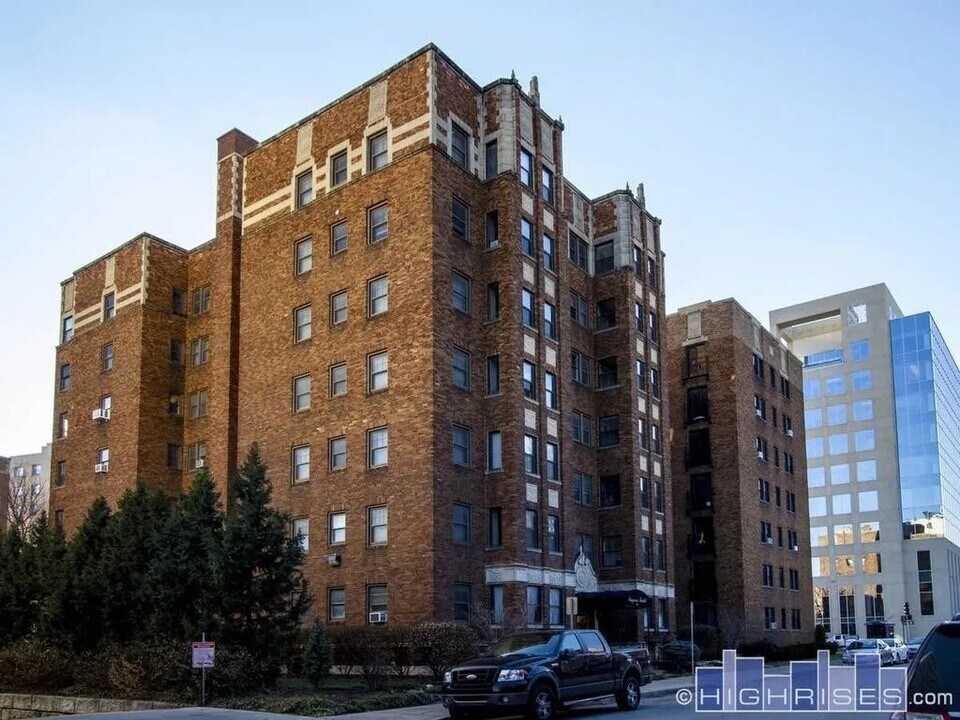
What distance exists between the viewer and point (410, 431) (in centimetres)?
3697

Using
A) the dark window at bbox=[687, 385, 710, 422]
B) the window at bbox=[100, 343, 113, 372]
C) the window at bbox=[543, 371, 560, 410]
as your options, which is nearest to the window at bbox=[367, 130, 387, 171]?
the window at bbox=[543, 371, 560, 410]

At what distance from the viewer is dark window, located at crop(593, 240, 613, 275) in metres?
49.4

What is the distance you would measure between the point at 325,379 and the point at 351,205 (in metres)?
6.93

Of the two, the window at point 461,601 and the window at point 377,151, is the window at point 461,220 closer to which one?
the window at point 377,151

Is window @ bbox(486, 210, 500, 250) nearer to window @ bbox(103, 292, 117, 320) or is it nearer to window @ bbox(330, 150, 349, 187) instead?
window @ bbox(330, 150, 349, 187)

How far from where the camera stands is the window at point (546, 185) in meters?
43.5

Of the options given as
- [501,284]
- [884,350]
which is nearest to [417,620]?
[501,284]

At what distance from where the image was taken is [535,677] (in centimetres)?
1967

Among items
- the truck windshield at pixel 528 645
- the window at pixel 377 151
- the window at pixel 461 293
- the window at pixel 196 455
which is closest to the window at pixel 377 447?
the window at pixel 461 293

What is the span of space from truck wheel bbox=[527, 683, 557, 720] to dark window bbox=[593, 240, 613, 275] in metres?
31.4

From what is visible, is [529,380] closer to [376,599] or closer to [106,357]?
[376,599]

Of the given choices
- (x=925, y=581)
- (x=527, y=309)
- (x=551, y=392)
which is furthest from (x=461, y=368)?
(x=925, y=581)

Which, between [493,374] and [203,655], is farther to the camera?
[493,374]

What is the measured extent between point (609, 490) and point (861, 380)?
269ft
